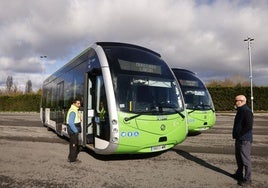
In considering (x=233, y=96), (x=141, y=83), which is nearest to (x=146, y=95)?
(x=141, y=83)

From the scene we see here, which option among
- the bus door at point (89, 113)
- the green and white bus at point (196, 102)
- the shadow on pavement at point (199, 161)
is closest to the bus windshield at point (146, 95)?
the bus door at point (89, 113)

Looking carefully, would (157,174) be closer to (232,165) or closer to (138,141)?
(138,141)

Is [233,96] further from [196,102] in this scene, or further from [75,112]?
[75,112]

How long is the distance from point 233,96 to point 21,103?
118 ft

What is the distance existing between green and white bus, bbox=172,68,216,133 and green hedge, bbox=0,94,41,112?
1579 inches

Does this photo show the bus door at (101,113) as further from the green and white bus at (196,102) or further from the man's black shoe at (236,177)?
the green and white bus at (196,102)

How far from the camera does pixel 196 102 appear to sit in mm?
13219

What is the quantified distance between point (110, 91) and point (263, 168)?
4.16 meters

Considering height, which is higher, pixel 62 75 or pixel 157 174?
pixel 62 75

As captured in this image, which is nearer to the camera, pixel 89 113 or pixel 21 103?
pixel 89 113

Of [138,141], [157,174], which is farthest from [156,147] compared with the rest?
[157,174]

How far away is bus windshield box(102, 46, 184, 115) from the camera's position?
7.42 m

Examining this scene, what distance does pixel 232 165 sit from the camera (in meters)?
7.32

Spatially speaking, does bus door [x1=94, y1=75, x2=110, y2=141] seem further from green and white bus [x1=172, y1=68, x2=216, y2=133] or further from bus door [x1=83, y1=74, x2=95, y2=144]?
green and white bus [x1=172, y1=68, x2=216, y2=133]
